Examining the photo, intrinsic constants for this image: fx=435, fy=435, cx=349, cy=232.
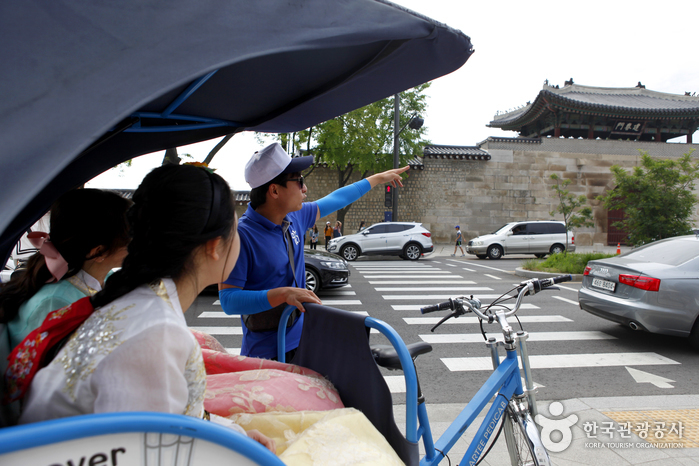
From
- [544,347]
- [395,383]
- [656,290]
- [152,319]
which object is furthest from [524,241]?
[152,319]

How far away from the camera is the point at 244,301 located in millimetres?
1933

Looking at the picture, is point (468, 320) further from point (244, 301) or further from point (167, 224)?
point (167, 224)

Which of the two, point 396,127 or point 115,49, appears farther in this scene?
point 396,127

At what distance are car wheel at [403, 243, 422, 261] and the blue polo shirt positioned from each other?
16.5m

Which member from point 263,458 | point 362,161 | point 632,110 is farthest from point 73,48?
point 632,110

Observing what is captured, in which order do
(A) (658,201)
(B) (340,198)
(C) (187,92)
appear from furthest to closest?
(A) (658,201) < (B) (340,198) < (C) (187,92)

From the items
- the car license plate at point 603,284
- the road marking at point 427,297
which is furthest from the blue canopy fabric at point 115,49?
the road marking at point 427,297

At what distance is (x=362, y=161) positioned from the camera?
21875mm

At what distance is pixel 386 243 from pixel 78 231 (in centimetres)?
1686

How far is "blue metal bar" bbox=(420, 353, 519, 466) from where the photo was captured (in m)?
2.01

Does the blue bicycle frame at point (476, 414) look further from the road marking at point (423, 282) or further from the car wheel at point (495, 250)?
the car wheel at point (495, 250)

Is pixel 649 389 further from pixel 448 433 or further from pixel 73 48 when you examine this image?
pixel 73 48

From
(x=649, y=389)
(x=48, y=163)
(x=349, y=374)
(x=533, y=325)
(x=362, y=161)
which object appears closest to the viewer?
(x=48, y=163)

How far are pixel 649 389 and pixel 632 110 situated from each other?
31132 millimetres
